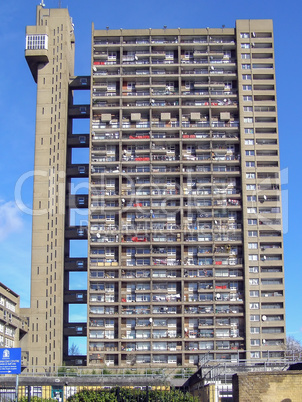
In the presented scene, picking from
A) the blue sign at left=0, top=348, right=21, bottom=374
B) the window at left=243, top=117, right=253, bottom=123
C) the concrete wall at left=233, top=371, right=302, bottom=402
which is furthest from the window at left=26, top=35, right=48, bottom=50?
the concrete wall at left=233, top=371, right=302, bottom=402

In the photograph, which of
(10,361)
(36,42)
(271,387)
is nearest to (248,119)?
(36,42)

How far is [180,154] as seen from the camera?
122 meters

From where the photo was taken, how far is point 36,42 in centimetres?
12862

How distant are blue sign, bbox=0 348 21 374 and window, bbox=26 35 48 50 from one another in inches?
3518

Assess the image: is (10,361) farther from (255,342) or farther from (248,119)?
(248,119)

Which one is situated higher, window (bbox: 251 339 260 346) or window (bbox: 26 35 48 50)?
window (bbox: 26 35 48 50)

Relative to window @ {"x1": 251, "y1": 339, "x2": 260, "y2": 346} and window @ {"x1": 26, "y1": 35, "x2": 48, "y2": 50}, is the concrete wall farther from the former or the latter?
window @ {"x1": 26, "y1": 35, "x2": 48, "y2": 50}

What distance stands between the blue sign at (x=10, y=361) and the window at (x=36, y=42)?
89.4 m

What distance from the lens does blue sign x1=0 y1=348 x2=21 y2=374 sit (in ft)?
159

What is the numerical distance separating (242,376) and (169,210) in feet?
281

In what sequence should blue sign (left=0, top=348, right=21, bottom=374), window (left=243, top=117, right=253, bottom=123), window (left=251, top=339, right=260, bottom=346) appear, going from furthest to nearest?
window (left=243, top=117, right=253, bottom=123)
window (left=251, top=339, right=260, bottom=346)
blue sign (left=0, top=348, right=21, bottom=374)

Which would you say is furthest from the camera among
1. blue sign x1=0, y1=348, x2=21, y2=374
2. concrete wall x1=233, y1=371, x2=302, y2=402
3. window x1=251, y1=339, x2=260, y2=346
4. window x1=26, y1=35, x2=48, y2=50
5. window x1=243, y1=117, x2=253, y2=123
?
window x1=26, y1=35, x2=48, y2=50

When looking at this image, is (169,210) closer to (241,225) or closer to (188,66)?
(241,225)

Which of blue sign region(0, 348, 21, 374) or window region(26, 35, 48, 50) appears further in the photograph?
window region(26, 35, 48, 50)
